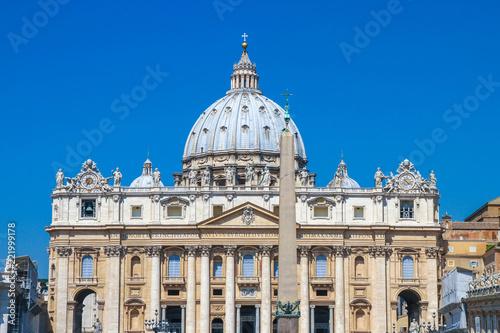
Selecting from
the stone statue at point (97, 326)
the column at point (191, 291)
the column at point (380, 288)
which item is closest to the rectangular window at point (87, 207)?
the column at point (191, 291)

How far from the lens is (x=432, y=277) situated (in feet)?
394

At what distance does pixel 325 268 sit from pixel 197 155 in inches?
1472

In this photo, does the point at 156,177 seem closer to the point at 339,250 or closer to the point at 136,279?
the point at 136,279

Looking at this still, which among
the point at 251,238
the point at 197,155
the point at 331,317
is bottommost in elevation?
the point at 331,317

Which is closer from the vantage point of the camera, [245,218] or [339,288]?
[339,288]

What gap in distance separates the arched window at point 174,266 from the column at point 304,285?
12252 millimetres

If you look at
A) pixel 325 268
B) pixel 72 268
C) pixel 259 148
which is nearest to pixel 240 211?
pixel 325 268

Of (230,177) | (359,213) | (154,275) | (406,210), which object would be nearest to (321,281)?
(359,213)

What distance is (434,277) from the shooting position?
12000cm

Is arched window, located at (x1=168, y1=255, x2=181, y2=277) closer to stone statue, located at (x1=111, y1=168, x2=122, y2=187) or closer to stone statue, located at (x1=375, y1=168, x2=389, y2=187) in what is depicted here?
stone statue, located at (x1=111, y1=168, x2=122, y2=187)

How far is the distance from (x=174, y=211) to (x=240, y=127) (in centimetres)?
3411

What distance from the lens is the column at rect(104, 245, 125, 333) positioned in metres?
118

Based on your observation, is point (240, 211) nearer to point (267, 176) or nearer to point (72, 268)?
point (267, 176)

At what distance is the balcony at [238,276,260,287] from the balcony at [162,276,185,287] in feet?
18.7
